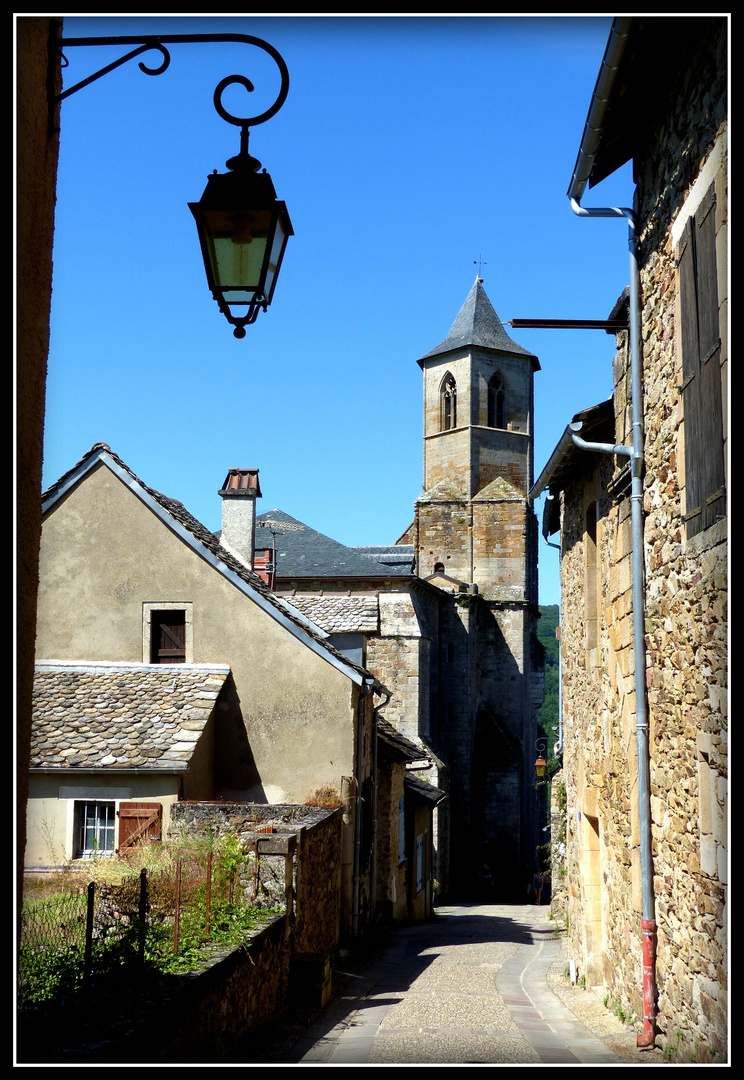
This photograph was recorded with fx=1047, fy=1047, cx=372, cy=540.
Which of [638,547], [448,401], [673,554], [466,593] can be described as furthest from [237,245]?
[448,401]

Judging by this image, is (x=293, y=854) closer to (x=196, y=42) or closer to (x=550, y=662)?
(x=196, y=42)

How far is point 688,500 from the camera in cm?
579

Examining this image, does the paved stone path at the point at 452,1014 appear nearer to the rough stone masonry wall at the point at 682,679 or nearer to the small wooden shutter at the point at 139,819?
the rough stone masonry wall at the point at 682,679

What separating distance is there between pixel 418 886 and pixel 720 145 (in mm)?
21152

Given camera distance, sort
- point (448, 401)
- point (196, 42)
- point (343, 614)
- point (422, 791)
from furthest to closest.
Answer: point (448, 401) < point (422, 791) < point (343, 614) < point (196, 42)

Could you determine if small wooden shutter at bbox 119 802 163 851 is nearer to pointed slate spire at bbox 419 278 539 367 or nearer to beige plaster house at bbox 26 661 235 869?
beige plaster house at bbox 26 661 235 869

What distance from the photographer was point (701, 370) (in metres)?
5.38

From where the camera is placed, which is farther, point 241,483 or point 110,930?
point 241,483

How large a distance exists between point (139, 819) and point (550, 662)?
175ft

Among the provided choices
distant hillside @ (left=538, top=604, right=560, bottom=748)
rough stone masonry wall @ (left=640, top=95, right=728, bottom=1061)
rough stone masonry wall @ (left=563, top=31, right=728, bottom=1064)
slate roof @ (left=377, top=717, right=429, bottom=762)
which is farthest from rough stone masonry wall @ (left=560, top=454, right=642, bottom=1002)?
distant hillside @ (left=538, top=604, right=560, bottom=748)

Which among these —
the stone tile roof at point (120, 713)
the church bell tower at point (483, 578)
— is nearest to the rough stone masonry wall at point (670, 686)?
the stone tile roof at point (120, 713)

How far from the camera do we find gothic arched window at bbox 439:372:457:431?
44.5 meters

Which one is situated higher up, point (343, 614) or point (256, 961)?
point (343, 614)

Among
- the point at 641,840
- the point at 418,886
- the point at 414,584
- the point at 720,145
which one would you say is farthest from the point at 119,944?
the point at 414,584
